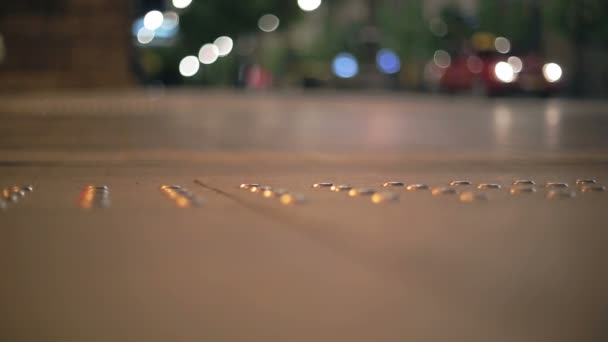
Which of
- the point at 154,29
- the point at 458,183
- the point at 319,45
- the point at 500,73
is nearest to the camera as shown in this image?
the point at 458,183

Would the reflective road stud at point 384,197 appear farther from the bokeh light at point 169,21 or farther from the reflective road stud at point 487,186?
the bokeh light at point 169,21

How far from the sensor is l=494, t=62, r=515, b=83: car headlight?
122 ft

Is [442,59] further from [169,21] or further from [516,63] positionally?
[169,21]

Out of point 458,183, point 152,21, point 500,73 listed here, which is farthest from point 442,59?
point 458,183

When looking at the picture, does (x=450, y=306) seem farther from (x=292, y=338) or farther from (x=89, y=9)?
(x=89, y=9)

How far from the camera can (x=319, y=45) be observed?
66375 mm

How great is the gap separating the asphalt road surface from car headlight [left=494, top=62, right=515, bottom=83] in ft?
75.0

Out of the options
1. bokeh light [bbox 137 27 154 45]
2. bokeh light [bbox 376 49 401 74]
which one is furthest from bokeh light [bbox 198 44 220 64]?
bokeh light [bbox 376 49 401 74]

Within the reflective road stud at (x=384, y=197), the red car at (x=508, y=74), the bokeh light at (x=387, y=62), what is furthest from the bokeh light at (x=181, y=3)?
the reflective road stud at (x=384, y=197)

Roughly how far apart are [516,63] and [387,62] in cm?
2699

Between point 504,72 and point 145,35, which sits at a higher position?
point 504,72

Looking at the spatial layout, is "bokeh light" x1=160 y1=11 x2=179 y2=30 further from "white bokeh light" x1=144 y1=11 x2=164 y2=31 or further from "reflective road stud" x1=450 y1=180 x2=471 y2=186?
"reflective road stud" x1=450 y1=180 x2=471 y2=186

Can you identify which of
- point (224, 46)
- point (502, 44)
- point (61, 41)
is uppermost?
point (61, 41)

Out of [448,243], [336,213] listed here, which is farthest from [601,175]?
[448,243]
